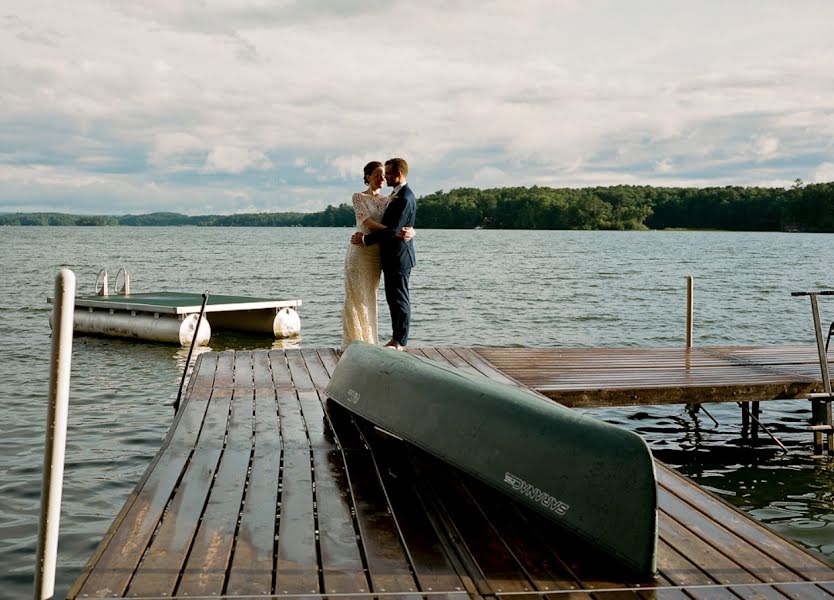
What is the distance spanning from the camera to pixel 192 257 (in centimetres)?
6688

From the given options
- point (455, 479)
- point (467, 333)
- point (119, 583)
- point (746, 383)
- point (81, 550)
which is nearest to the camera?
point (119, 583)

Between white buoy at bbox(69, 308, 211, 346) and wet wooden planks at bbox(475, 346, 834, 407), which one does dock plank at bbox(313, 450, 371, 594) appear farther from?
white buoy at bbox(69, 308, 211, 346)

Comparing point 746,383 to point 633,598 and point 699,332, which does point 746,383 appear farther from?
point 699,332

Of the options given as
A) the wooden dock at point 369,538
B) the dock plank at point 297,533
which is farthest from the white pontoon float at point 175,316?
the dock plank at point 297,533

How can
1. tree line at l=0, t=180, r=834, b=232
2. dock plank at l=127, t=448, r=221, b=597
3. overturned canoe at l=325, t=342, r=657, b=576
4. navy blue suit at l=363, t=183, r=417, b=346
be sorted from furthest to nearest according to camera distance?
tree line at l=0, t=180, r=834, b=232, navy blue suit at l=363, t=183, r=417, b=346, overturned canoe at l=325, t=342, r=657, b=576, dock plank at l=127, t=448, r=221, b=597

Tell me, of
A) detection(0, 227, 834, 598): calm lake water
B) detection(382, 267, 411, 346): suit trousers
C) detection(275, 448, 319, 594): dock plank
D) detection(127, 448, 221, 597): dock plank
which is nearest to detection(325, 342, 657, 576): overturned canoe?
detection(275, 448, 319, 594): dock plank

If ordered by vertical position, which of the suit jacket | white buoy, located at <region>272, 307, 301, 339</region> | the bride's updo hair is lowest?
white buoy, located at <region>272, 307, 301, 339</region>

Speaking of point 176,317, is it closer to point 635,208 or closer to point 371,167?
point 371,167

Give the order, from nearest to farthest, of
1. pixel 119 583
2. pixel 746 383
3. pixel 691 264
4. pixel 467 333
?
pixel 119 583, pixel 746 383, pixel 467 333, pixel 691 264

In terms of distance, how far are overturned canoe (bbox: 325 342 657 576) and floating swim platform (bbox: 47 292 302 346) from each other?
13.0 metres

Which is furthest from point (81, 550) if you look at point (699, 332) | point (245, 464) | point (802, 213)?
point (802, 213)

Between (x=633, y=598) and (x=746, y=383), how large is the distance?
6.15 meters

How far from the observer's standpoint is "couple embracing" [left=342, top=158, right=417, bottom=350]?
28.7 ft

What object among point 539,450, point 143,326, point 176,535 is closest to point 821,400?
point 539,450
